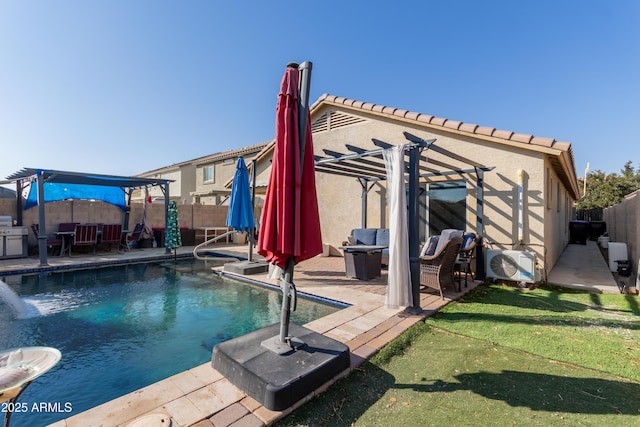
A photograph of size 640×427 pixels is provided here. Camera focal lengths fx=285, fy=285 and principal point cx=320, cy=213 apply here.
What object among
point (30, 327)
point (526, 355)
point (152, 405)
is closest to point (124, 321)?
point (30, 327)

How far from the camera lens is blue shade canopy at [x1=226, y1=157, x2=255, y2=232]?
822 centimetres

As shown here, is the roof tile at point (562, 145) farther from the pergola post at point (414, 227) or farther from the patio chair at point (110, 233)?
the patio chair at point (110, 233)

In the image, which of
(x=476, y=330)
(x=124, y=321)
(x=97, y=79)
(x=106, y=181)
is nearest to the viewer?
(x=476, y=330)

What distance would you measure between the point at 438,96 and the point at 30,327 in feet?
47.9

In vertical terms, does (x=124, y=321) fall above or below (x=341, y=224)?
below

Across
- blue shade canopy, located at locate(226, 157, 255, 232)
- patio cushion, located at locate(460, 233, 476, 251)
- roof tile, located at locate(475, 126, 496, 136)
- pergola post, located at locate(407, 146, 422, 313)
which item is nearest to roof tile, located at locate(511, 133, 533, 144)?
roof tile, located at locate(475, 126, 496, 136)

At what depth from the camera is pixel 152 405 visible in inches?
93.3

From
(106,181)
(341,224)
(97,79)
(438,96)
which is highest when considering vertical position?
(438,96)

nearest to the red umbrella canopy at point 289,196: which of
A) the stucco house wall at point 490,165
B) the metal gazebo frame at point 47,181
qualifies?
the stucco house wall at point 490,165

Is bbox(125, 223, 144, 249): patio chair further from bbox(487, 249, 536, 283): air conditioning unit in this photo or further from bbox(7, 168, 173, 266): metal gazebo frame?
bbox(487, 249, 536, 283): air conditioning unit

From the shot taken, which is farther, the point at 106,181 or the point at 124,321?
the point at 106,181

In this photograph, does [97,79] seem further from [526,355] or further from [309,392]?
[526,355]

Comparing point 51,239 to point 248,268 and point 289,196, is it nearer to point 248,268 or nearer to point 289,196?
point 248,268

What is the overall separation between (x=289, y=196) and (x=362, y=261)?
4816 mm
